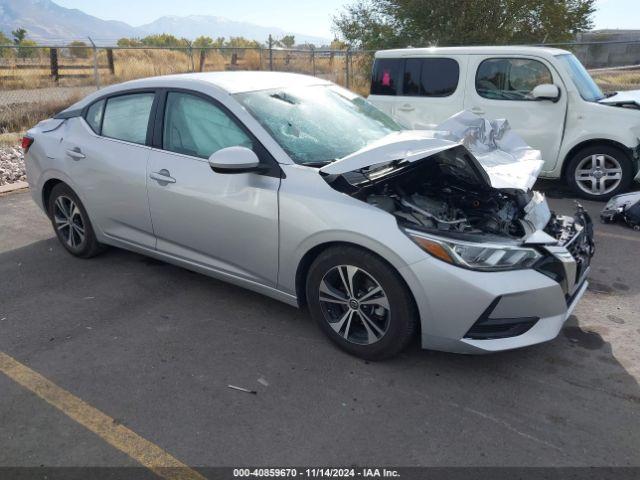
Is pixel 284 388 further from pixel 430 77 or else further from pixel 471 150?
pixel 430 77

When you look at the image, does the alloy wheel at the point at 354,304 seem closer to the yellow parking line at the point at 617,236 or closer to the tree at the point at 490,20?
the yellow parking line at the point at 617,236

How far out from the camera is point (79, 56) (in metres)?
28.5

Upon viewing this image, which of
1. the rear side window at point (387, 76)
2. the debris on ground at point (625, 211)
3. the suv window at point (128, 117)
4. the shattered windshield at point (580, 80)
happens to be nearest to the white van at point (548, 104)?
the shattered windshield at point (580, 80)

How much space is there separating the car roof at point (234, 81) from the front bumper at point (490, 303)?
6.15 ft

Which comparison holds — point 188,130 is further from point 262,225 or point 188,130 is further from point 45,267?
point 45,267

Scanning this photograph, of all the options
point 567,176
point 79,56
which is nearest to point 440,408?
point 567,176

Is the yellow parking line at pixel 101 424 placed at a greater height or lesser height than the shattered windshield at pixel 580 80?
lesser

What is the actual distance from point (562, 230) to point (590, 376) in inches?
38.0

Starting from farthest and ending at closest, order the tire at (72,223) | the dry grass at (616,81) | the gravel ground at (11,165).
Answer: the dry grass at (616,81), the gravel ground at (11,165), the tire at (72,223)

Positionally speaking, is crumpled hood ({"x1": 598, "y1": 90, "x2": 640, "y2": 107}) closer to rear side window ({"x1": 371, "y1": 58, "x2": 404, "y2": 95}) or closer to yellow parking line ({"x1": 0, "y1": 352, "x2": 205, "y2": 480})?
rear side window ({"x1": 371, "y1": 58, "x2": 404, "y2": 95})

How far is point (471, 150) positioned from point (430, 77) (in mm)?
4092

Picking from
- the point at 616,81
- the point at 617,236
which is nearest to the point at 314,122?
the point at 617,236

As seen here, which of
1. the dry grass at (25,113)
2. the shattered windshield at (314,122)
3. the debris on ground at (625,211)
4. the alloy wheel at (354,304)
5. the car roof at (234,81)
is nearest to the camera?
the alloy wheel at (354,304)

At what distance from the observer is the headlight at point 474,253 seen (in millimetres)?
2914
